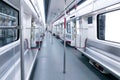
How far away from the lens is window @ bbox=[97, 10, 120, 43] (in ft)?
12.9

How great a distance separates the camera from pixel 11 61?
3270 millimetres

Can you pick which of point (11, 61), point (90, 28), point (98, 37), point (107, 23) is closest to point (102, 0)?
point (107, 23)

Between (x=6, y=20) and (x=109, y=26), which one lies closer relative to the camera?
(x=6, y=20)

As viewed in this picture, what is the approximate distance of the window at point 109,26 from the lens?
12.9ft

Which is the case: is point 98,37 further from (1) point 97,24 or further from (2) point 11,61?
(2) point 11,61

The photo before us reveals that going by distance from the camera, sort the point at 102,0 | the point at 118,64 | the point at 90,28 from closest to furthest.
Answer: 1. the point at 118,64
2. the point at 102,0
3. the point at 90,28

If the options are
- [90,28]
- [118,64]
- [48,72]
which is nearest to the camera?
[118,64]

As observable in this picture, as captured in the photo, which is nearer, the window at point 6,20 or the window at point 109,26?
the window at point 6,20

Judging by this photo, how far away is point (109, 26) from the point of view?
4.39 m

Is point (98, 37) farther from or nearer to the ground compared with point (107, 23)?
nearer to the ground

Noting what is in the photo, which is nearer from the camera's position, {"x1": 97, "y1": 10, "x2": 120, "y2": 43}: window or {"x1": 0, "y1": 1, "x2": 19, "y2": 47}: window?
{"x1": 0, "y1": 1, "x2": 19, "y2": 47}: window

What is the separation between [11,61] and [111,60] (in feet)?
7.94

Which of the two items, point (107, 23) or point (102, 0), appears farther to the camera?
point (107, 23)

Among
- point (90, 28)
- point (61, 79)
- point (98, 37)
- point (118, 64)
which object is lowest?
point (61, 79)
